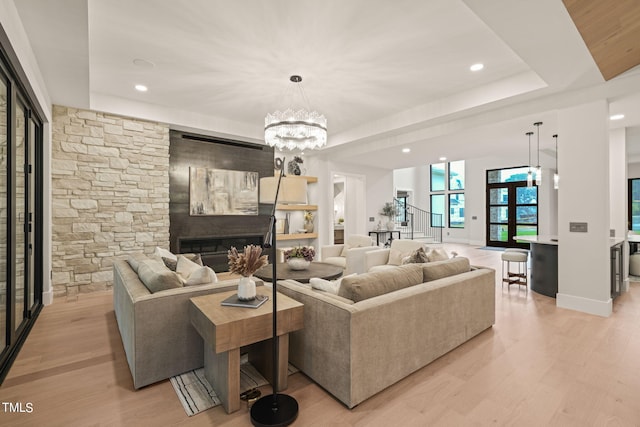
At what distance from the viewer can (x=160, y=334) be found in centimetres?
227

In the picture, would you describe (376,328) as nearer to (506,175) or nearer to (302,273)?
(302,273)

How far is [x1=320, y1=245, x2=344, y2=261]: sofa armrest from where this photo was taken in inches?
228

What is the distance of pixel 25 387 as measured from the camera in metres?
2.23

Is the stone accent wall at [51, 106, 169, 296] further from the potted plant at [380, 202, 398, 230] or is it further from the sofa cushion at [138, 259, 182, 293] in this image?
the potted plant at [380, 202, 398, 230]

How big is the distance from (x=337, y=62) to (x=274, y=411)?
11.1ft

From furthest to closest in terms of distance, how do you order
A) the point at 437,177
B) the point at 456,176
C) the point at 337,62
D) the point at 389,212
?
the point at 437,177 < the point at 456,176 < the point at 389,212 < the point at 337,62

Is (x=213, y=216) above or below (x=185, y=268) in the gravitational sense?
above

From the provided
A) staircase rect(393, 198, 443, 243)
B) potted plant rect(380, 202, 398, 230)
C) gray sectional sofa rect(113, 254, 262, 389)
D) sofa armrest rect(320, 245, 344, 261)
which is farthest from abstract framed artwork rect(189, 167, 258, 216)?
staircase rect(393, 198, 443, 243)

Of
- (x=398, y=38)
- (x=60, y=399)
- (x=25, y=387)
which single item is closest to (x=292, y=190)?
(x=398, y=38)

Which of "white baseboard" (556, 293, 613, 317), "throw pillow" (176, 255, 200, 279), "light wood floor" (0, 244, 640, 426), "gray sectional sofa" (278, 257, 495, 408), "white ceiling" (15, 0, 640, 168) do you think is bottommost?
"light wood floor" (0, 244, 640, 426)

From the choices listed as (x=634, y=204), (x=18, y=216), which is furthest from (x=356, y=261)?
(x=634, y=204)

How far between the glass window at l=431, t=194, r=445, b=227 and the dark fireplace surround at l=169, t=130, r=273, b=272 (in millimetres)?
9104

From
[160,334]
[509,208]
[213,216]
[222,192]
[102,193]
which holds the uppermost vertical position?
[222,192]

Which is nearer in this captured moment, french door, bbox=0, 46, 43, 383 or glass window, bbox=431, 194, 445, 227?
french door, bbox=0, 46, 43, 383
